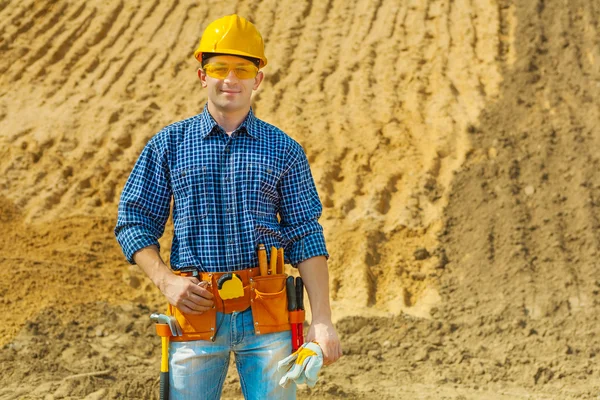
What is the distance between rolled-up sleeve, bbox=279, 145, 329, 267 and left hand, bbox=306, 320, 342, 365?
0.90ft

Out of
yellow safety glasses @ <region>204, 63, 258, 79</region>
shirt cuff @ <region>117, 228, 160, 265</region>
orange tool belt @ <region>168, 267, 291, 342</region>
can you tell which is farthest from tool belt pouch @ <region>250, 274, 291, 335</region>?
yellow safety glasses @ <region>204, 63, 258, 79</region>

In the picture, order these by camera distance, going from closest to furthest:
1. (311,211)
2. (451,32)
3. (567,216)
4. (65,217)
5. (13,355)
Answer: (311,211), (13,355), (567,216), (65,217), (451,32)

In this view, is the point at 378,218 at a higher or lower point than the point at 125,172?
lower

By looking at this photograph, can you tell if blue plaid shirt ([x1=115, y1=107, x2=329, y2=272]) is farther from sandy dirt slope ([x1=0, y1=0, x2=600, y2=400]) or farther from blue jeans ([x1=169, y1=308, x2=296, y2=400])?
sandy dirt slope ([x1=0, y1=0, x2=600, y2=400])

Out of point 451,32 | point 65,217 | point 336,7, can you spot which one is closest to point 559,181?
point 451,32

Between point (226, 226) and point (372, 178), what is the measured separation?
24.0ft

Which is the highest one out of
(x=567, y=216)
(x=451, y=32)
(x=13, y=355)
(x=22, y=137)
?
(x=451, y=32)

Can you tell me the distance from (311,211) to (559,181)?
7.24m

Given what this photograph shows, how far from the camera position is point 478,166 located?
10047mm

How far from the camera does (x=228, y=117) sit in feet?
10.3

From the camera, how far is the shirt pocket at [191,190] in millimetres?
3029

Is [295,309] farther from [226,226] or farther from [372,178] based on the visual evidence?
[372,178]

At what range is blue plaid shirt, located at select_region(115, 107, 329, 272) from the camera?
3020mm

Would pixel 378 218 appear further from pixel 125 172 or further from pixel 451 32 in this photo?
pixel 451 32
